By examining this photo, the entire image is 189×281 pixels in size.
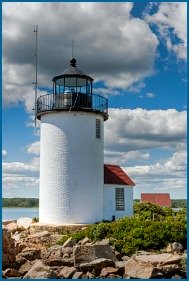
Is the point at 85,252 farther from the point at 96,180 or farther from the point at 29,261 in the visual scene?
the point at 96,180

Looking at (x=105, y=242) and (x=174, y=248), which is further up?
(x=105, y=242)

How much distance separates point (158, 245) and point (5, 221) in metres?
12.0

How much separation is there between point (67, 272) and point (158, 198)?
32718 mm

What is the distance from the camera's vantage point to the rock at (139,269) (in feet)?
38.0

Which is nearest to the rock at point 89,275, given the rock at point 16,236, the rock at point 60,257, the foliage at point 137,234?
the rock at point 60,257

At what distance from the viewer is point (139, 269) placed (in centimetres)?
1194

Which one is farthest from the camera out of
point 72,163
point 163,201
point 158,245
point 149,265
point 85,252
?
point 163,201

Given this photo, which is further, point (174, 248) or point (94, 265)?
point (174, 248)

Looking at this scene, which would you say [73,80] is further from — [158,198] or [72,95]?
[158,198]

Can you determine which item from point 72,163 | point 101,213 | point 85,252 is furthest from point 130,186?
point 85,252

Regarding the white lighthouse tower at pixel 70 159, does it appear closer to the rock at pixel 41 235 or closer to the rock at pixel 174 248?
the rock at pixel 41 235

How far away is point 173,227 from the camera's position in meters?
16.8

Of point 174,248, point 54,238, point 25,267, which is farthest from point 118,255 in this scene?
point 54,238

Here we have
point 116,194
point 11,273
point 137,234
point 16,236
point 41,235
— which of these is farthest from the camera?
point 116,194
